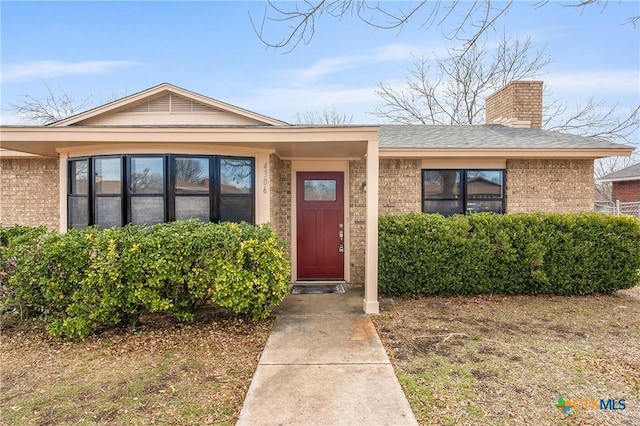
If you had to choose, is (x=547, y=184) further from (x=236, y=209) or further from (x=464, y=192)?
(x=236, y=209)

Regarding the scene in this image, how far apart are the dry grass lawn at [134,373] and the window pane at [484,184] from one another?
16.6 ft

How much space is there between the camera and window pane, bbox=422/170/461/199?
7.56m

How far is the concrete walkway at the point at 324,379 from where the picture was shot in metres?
2.84

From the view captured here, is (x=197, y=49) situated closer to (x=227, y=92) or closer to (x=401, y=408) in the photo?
(x=227, y=92)

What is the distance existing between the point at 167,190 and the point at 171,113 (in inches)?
77.3

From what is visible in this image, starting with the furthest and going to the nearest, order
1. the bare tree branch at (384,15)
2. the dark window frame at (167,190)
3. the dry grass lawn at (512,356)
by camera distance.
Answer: the dark window frame at (167,190) → the bare tree branch at (384,15) → the dry grass lawn at (512,356)

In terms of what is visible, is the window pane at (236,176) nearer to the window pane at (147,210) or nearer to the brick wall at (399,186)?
the window pane at (147,210)

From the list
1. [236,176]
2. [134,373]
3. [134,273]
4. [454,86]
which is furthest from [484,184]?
[454,86]

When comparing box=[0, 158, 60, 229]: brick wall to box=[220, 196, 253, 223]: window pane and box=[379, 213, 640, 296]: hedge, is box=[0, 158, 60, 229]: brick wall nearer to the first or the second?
box=[220, 196, 253, 223]: window pane

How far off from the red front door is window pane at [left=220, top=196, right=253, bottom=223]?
154cm

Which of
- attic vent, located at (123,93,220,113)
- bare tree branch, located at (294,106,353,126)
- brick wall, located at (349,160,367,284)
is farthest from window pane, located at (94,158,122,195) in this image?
bare tree branch, located at (294,106,353,126)

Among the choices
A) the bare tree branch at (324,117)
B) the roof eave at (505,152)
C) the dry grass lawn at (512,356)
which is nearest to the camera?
the dry grass lawn at (512,356)

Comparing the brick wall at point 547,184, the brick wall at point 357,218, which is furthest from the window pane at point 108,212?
the brick wall at point 547,184

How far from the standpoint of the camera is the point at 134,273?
177 inches
